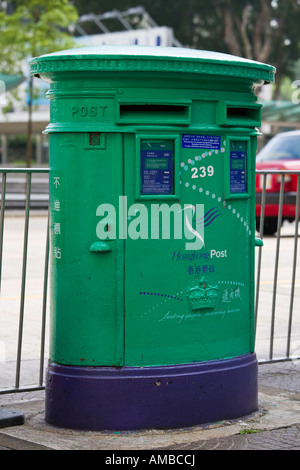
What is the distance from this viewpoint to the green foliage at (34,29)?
25688 millimetres

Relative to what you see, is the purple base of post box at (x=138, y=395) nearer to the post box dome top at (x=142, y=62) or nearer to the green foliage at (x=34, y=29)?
the post box dome top at (x=142, y=62)

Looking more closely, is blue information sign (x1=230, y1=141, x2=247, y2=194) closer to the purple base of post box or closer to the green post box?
the green post box

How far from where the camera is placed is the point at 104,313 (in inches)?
179

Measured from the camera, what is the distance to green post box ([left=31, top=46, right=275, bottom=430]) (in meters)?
4.50

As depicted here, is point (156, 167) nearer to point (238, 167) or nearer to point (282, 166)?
point (238, 167)

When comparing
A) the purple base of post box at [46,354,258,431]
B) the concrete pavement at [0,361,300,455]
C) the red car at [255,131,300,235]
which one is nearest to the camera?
the concrete pavement at [0,361,300,455]

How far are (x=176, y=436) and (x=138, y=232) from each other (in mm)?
1034

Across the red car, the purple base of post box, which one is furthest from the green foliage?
the purple base of post box

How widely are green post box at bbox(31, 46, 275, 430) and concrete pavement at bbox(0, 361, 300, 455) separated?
0.23ft

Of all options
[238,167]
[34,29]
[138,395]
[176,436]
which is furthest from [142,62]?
[34,29]

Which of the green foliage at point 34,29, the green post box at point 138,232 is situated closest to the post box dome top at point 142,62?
the green post box at point 138,232
